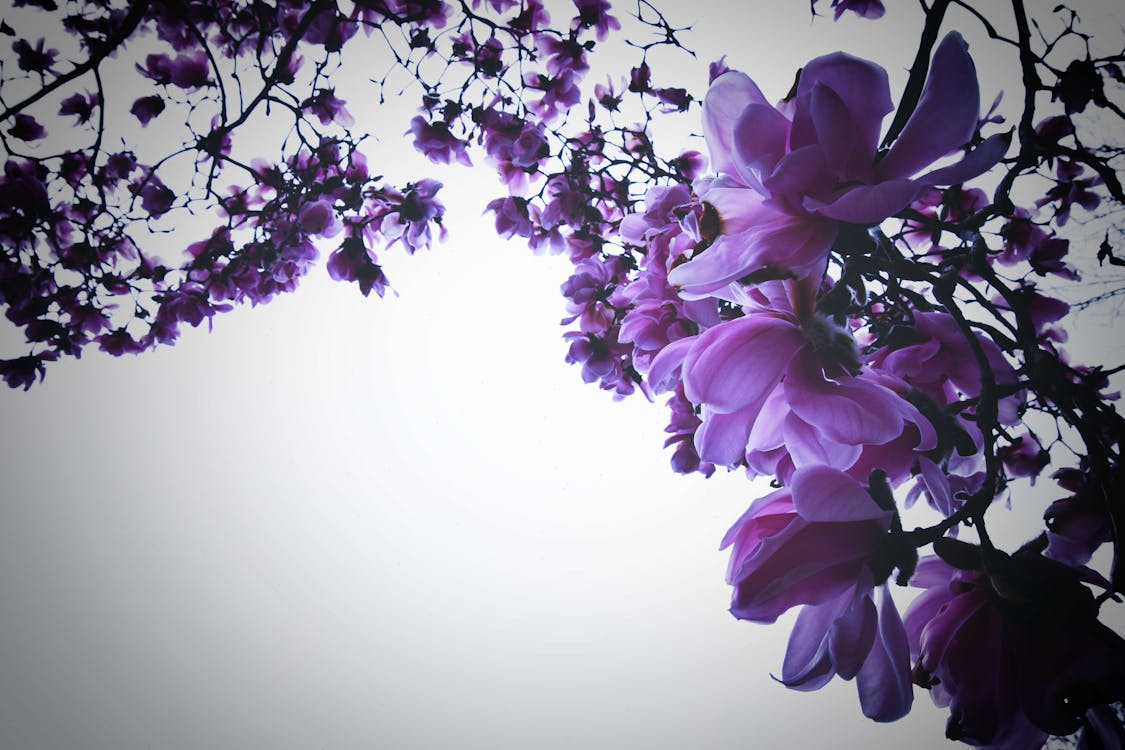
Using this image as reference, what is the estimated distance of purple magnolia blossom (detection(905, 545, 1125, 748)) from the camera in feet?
0.72

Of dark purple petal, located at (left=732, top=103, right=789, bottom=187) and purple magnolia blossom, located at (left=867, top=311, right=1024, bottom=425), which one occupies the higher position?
dark purple petal, located at (left=732, top=103, right=789, bottom=187)

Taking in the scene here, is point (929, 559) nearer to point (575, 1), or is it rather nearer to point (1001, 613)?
point (1001, 613)

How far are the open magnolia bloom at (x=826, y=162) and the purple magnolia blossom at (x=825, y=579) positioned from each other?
9 centimetres

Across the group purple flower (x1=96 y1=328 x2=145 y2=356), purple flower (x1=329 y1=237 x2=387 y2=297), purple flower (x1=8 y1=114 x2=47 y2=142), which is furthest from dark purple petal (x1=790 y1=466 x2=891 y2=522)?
purple flower (x1=8 y1=114 x2=47 y2=142)

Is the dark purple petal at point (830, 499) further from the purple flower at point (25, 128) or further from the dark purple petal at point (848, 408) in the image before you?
the purple flower at point (25, 128)

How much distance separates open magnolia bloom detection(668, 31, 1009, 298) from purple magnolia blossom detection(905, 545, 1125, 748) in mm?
166

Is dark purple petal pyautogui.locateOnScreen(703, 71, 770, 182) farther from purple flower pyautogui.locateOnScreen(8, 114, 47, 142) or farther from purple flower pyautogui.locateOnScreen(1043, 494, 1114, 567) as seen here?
purple flower pyautogui.locateOnScreen(8, 114, 47, 142)

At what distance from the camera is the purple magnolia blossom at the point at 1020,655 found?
8.7 inches

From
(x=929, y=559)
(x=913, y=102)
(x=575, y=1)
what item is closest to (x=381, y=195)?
(x=575, y=1)

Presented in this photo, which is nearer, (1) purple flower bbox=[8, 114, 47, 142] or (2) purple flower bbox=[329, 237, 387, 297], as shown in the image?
(2) purple flower bbox=[329, 237, 387, 297]

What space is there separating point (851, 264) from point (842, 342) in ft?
0.13

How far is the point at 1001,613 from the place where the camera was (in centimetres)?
24

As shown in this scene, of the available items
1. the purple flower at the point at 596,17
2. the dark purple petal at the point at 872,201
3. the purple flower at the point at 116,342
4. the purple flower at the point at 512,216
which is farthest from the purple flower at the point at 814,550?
the purple flower at the point at 116,342

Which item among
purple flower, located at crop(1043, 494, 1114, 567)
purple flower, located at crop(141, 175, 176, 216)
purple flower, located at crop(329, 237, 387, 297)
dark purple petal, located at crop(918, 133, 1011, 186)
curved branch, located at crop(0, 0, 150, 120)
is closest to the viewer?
dark purple petal, located at crop(918, 133, 1011, 186)
